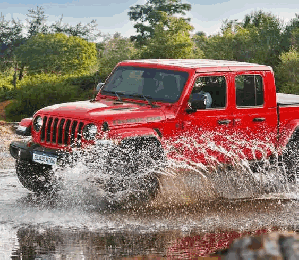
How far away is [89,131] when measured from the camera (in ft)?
26.1

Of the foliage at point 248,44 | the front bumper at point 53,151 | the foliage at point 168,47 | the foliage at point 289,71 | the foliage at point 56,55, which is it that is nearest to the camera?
the front bumper at point 53,151

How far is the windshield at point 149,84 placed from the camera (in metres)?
8.85

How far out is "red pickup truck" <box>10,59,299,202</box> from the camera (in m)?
8.02

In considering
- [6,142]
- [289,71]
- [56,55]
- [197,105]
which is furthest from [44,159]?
[56,55]

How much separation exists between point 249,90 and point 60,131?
2819mm

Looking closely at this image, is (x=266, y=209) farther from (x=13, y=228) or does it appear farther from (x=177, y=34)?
(x=177, y=34)

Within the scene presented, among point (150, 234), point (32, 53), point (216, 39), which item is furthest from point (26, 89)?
point (150, 234)

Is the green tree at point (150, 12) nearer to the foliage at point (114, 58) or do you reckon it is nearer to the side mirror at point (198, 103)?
the foliage at point (114, 58)

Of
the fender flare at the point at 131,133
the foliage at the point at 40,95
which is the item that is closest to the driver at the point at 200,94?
the fender flare at the point at 131,133

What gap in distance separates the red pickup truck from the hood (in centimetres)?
1

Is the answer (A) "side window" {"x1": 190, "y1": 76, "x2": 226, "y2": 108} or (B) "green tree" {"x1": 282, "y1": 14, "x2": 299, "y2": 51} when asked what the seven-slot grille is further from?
(B) "green tree" {"x1": 282, "y1": 14, "x2": 299, "y2": 51}

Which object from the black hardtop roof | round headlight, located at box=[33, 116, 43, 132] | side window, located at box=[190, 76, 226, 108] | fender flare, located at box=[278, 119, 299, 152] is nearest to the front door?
side window, located at box=[190, 76, 226, 108]

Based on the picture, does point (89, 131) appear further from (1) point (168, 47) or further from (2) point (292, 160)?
(1) point (168, 47)

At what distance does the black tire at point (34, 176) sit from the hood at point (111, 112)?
875 millimetres
